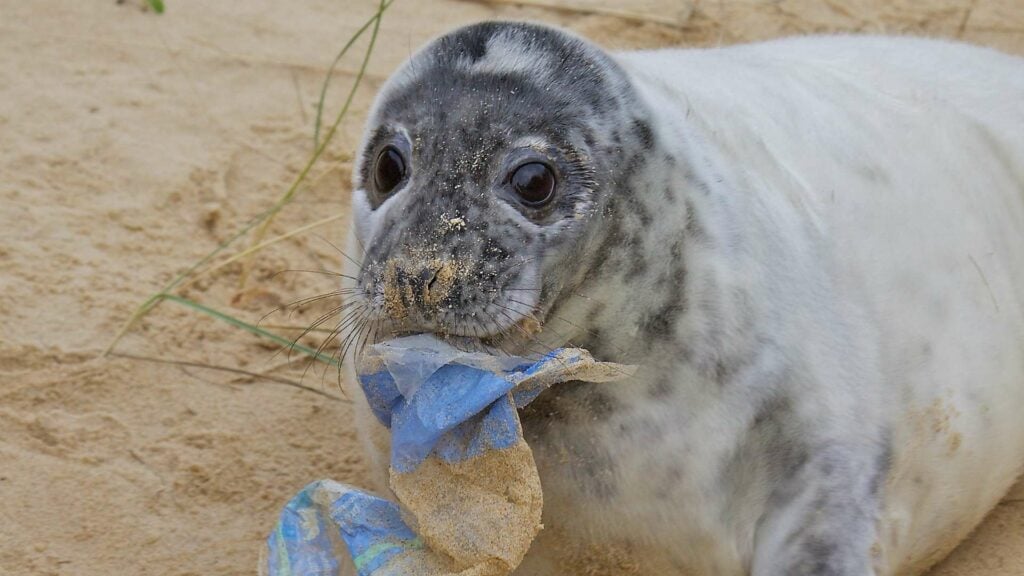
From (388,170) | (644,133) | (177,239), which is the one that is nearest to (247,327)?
(177,239)

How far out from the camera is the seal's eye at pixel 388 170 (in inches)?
92.8

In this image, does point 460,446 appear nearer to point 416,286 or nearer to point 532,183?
point 416,286

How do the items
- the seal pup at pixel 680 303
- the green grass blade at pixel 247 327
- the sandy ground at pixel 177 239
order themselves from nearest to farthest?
the seal pup at pixel 680 303, the sandy ground at pixel 177 239, the green grass blade at pixel 247 327

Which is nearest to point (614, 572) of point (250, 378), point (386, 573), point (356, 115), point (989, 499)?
point (386, 573)

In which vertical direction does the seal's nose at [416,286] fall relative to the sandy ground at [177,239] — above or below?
above

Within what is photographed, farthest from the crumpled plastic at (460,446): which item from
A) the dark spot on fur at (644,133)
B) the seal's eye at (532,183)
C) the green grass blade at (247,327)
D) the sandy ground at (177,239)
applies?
the green grass blade at (247,327)

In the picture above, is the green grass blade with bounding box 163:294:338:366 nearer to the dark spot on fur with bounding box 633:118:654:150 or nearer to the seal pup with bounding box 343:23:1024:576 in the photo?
the seal pup with bounding box 343:23:1024:576

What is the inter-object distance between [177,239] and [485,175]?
75.1 inches

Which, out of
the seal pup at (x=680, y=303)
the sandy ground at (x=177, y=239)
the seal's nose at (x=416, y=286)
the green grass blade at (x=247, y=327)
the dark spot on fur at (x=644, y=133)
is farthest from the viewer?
the green grass blade at (x=247, y=327)

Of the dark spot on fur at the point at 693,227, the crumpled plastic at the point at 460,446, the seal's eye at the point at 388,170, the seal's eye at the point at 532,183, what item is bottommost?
the crumpled plastic at the point at 460,446

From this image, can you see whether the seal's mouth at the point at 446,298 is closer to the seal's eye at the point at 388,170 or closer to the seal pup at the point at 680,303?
the seal pup at the point at 680,303

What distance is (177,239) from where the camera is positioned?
396cm

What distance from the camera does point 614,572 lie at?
2523 millimetres

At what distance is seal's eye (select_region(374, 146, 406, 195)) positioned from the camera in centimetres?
236
